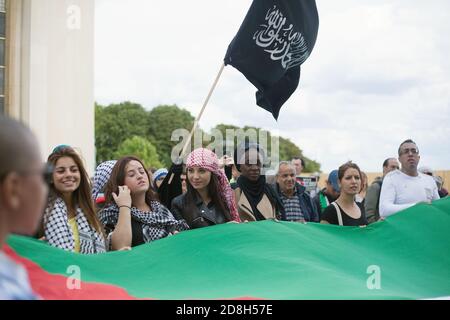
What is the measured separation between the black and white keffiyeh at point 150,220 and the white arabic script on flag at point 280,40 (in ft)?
7.40

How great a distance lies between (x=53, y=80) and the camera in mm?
13906

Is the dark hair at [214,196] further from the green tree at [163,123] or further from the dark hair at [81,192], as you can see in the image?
the green tree at [163,123]

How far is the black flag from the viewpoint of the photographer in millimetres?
6414

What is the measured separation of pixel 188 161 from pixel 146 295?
1385mm

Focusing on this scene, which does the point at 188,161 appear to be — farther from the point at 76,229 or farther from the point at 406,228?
the point at 406,228

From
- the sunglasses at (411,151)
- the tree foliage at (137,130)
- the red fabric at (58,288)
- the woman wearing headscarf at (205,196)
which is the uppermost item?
the tree foliage at (137,130)

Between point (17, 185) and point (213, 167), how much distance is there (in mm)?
3657

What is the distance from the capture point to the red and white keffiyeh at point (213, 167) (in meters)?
5.02

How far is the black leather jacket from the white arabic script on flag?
75.7 inches

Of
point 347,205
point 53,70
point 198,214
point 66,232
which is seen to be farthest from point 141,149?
point 66,232

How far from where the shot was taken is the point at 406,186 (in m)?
5.90

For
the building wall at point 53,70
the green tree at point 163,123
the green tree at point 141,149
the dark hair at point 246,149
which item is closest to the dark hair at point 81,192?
the dark hair at point 246,149

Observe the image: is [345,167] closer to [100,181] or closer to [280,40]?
[280,40]
